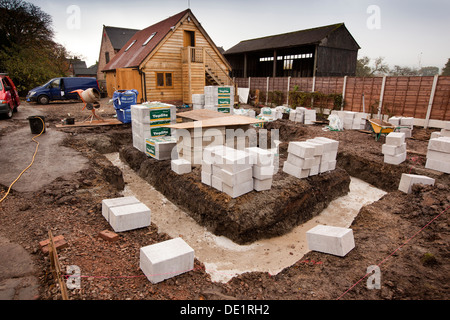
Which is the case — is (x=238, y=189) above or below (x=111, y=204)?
above

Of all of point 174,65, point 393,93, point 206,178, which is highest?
point 174,65

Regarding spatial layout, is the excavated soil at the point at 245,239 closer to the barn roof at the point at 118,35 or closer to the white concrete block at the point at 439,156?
the white concrete block at the point at 439,156

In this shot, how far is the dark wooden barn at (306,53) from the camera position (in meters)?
22.6

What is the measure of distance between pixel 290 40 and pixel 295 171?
21095mm

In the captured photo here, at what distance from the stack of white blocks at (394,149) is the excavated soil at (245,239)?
636 mm

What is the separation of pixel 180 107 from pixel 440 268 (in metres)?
16.7

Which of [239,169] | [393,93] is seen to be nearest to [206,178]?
[239,169]

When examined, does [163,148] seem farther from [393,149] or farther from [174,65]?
[174,65]

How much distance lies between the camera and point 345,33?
76.2 ft

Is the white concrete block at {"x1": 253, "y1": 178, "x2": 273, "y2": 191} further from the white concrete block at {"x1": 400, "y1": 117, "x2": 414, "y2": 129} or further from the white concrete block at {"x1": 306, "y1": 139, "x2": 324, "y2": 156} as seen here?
the white concrete block at {"x1": 400, "y1": 117, "x2": 414, "y2": 129}

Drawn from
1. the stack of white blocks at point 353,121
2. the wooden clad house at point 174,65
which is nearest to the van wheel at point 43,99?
the wooden clad house at point 174,65

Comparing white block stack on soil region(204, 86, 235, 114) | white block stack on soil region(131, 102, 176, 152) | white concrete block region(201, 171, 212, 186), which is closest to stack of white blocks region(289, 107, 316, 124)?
white block stack on soil region(204, 86, 235, 114)

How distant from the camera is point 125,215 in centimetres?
506

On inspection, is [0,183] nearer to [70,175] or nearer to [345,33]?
[70,175]
